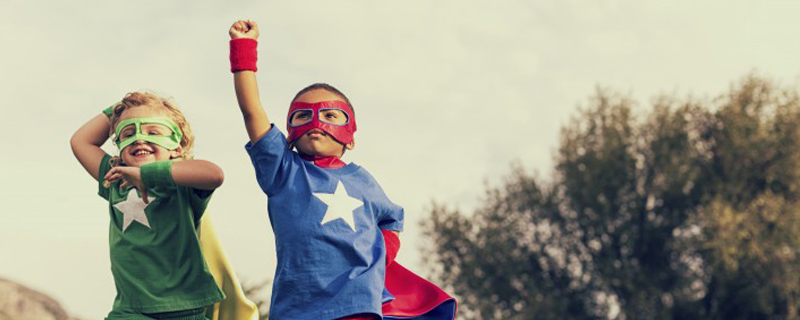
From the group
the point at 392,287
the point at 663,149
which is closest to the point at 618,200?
the point at 663,149

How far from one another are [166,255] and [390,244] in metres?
1.09

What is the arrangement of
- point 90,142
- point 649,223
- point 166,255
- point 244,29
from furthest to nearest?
point 649,223
point 90,142
point 166,255
point 244,29

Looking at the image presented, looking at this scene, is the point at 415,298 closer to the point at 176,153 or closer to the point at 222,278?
the point at 222,278

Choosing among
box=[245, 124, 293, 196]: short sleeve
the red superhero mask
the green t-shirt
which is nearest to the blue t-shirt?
box=[245, 124, 293, 196]: short sleeve

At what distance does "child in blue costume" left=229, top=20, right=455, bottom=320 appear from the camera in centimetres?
471

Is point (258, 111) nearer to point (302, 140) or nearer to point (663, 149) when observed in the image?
point (302, 140)

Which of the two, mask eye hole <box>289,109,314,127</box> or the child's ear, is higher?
mask eye hole <box>289,109,314,127</box>

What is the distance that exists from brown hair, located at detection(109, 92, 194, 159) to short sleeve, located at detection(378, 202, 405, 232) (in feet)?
3.38

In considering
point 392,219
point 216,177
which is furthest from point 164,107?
point 392,219

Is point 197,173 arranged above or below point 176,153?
below

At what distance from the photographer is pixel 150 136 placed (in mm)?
5074

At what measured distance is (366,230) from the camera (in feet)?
16.2

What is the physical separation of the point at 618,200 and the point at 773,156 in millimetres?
4252

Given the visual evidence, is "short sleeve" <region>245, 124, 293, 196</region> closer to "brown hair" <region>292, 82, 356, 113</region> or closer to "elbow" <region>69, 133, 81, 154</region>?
"brown hair" <region>292, 82, 356, 113</region>
